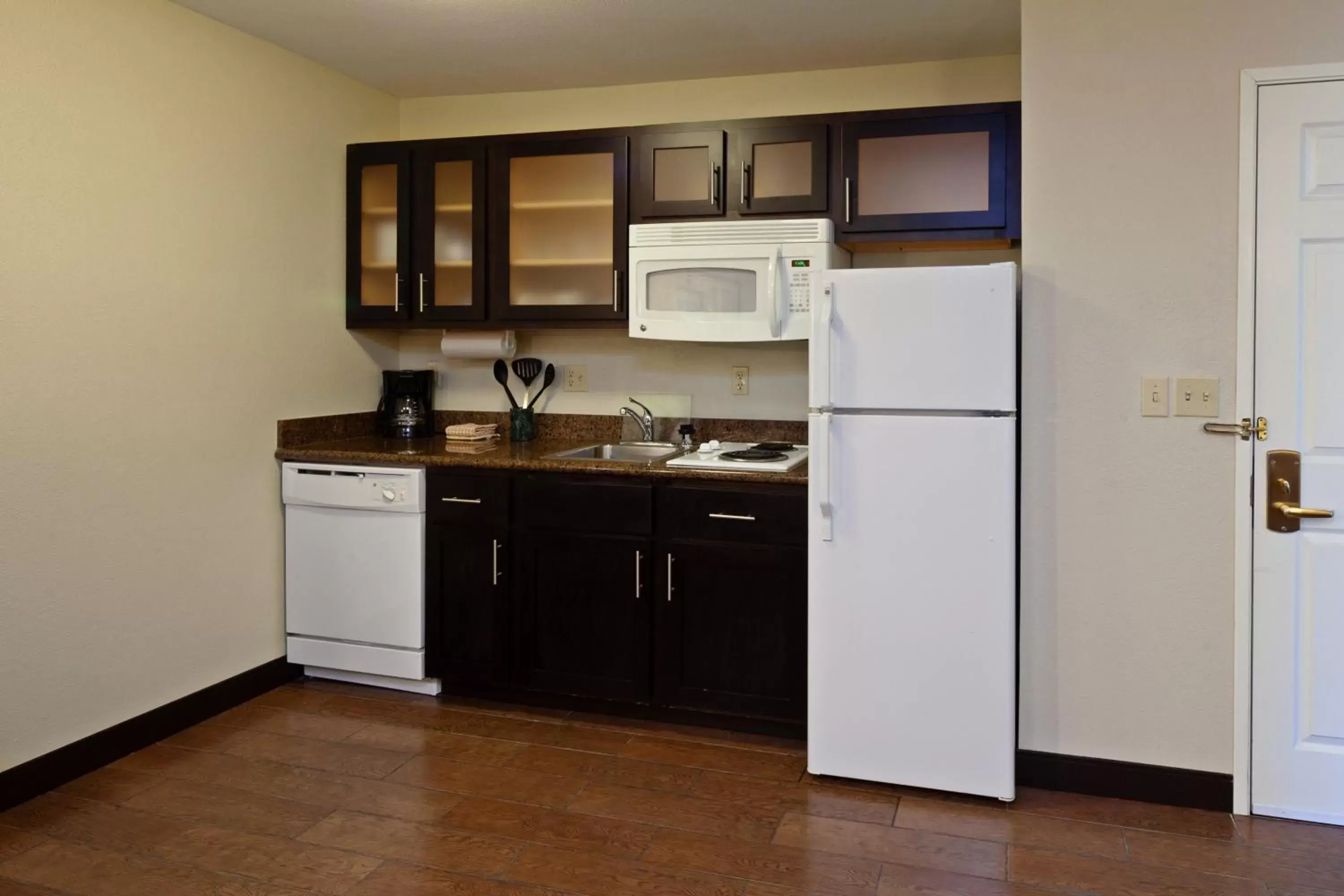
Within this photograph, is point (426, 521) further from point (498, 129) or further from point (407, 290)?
point (498, 129)

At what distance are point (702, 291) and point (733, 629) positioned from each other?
3.85 feet

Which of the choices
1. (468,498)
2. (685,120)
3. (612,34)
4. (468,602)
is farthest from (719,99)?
(468,602)

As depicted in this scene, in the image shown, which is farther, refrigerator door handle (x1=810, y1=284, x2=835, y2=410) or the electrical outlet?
the electrical outlet

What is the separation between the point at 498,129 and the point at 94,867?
2.99 m

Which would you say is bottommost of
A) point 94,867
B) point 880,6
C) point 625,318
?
point 94,867

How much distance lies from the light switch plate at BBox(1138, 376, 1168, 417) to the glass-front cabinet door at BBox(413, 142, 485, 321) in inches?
91.9

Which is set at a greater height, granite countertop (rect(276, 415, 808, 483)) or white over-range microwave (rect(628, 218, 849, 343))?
white over-range microwave (rect(628, 218, 849, 343))

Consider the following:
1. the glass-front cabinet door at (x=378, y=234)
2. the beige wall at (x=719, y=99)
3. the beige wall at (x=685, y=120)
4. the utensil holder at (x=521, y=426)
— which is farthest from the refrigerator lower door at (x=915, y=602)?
the glass-front cabinet door at (x=378, y=234)

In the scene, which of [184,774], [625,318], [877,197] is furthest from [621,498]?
[184,774]

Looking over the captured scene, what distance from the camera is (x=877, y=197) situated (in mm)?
3352

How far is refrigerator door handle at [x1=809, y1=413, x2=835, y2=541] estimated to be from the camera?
2.81 metres

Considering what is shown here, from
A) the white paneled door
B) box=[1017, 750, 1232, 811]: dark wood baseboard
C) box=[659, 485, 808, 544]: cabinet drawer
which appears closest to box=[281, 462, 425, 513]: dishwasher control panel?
box=[659, 485, 808, 544]: cabinet drawer

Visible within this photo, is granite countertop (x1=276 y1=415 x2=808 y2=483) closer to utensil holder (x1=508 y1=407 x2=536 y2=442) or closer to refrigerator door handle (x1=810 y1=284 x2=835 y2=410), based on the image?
utensil holder (x1=508 y1=407 x2=536 y2=442)

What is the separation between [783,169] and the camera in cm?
345
